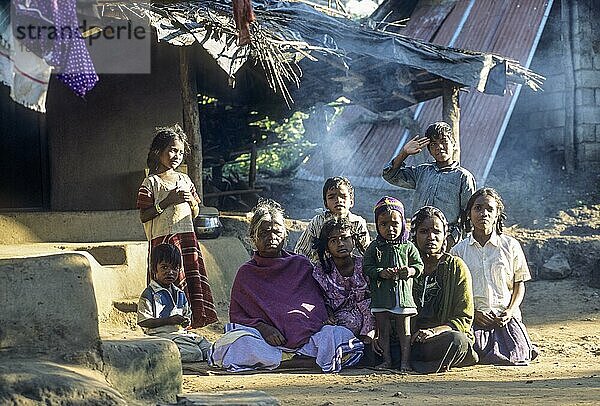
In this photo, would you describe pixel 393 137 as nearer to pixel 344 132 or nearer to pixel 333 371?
pixel 344 132

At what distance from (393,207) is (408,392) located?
1235 millimetres

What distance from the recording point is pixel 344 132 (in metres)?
14.4

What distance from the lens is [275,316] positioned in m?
5.49

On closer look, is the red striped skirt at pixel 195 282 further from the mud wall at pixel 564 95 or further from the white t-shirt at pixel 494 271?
the mud wall at pixel 564 95

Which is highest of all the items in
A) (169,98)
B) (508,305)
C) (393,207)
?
(169,98)

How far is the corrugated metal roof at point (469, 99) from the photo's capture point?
12297 mm

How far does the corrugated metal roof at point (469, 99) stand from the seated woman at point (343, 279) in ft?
21.9

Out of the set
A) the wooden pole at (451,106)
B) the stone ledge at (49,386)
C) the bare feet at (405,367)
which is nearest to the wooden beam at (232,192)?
the wooden pole at (451,106)

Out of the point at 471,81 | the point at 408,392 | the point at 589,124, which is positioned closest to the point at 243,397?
the point at 408,392

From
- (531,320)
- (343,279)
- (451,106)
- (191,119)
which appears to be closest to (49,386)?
(343,279)

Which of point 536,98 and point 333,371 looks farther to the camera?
point 536,98

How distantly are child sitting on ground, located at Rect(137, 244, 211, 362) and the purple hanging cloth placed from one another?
4.42 feet

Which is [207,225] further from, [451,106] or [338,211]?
[451,106]

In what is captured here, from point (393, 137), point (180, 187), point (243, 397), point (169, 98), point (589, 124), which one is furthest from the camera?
point (393, 137)
